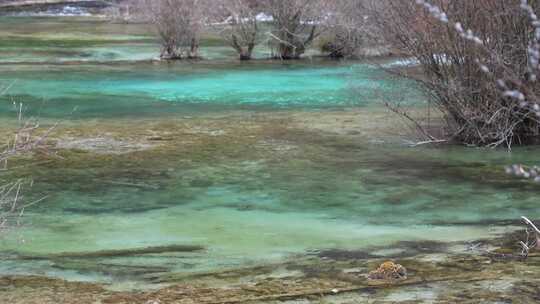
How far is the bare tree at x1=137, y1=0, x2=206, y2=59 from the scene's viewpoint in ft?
105

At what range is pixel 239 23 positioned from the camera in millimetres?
33000

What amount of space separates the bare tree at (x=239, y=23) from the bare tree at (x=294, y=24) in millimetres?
672

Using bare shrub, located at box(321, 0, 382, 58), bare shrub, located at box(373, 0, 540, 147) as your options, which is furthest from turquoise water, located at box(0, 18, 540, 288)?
bare shrub, located at box(321, 0, 382, 58)

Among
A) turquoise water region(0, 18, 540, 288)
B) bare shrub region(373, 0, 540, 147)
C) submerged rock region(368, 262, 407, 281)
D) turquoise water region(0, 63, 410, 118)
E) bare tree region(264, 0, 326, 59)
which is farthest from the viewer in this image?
bare tree region(264, 0, 326, 59)

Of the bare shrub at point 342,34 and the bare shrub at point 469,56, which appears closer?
the bare shrub at point 469,56

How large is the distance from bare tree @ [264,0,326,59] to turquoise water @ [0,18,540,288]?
436 inches

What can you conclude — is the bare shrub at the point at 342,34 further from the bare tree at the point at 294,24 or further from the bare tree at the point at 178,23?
the bare tree at the point at 178,23

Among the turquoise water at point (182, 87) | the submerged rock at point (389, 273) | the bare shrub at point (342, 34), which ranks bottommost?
the turquoise water at point (182, 87)

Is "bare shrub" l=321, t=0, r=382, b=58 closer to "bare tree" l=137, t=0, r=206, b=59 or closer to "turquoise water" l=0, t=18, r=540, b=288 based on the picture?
"bare tree" l=137, t=0, r=206, b=59

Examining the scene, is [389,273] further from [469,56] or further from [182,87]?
[182,87]

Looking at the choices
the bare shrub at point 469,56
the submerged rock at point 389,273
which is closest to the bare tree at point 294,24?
the bare shrub at point 469,56

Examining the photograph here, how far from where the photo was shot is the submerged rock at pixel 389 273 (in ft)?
23.1

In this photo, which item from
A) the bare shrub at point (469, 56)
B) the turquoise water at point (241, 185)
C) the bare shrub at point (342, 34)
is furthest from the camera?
the bare shrub at point (342, 34)

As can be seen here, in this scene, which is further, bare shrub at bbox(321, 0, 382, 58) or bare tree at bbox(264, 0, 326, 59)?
bare tree at bbox(264, 0, 326, 59)
